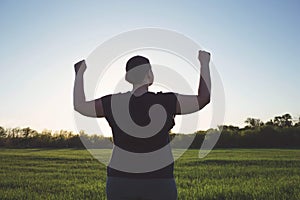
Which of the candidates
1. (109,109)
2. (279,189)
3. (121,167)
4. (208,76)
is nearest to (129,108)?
(109,109)

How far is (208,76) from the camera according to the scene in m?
2.38

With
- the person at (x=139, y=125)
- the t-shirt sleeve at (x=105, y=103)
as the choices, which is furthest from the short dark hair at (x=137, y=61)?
the t-shirt sleeve at (x=105, y=103)

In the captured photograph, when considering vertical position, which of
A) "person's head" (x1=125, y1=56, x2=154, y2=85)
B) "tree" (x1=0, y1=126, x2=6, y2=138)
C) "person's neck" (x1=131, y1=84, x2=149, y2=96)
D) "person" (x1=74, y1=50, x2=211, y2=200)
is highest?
"tree" (x1=0, y1=126, x2=6, y2=138)

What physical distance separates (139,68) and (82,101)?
419 millimetres

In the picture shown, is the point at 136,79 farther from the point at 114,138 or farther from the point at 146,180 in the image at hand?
the point at 146,180

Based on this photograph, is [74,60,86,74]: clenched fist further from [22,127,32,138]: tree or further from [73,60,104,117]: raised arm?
[22,127,32,138]: tree

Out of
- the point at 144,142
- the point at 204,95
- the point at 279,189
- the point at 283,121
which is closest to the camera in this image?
the point at 204,95

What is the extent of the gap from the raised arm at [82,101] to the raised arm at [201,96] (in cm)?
50

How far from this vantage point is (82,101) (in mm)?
2480

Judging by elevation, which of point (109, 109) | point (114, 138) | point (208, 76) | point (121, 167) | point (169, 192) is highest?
point (208, 76)

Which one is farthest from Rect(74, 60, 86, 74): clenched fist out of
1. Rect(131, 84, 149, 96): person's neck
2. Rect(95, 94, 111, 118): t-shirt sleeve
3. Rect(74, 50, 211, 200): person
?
Rect(131, 84, 149, 96): person's neck

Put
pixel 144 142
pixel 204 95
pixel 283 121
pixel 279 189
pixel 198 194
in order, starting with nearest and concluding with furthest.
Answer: pixel 204 95
pixel 144 142
pixel 198 194
pixel 279 189
pixel 283 121

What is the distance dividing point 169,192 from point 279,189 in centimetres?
668

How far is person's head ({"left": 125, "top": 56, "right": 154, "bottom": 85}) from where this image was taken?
2.58 m
